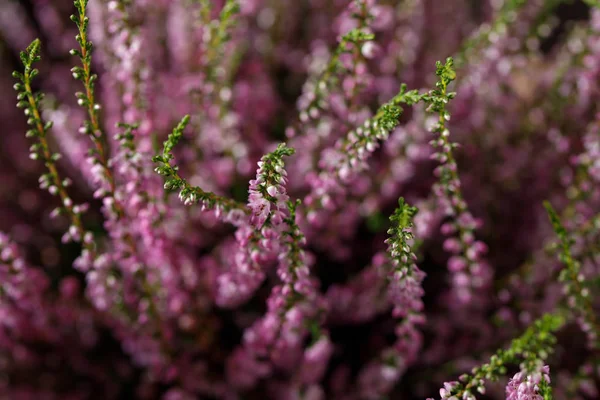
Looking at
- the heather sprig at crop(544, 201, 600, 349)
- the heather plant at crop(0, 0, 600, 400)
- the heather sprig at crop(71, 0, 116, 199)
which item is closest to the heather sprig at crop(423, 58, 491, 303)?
the heather plant at crop(0, 0, 600, 400)

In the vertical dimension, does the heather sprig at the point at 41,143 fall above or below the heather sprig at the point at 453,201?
Answer: above

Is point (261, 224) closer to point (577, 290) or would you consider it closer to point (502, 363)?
point (502, 363)

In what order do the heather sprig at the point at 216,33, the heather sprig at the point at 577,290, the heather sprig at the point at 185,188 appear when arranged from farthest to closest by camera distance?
the heather sprig at the point at 216,33
the heather sprig at the point at 577,290
the heather sprig at the point at 185,188

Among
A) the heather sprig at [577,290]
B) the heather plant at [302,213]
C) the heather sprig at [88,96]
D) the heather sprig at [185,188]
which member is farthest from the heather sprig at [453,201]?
the heather sprig at [88,96]

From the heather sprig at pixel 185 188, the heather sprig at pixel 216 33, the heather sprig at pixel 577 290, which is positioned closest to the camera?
the heather sprig at pixel 185 188

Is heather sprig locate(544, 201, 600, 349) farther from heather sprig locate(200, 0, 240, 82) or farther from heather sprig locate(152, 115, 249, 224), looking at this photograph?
heather sprig locate(200, 0, 240, 82)

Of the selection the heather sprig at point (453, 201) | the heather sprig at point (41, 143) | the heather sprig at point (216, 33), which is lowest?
the heather sprig at point (453, 201)

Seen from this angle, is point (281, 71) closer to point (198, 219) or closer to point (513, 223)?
point (198, 219)

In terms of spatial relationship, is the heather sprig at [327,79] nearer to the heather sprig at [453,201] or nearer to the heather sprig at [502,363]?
the heather sprig at [453,201]
